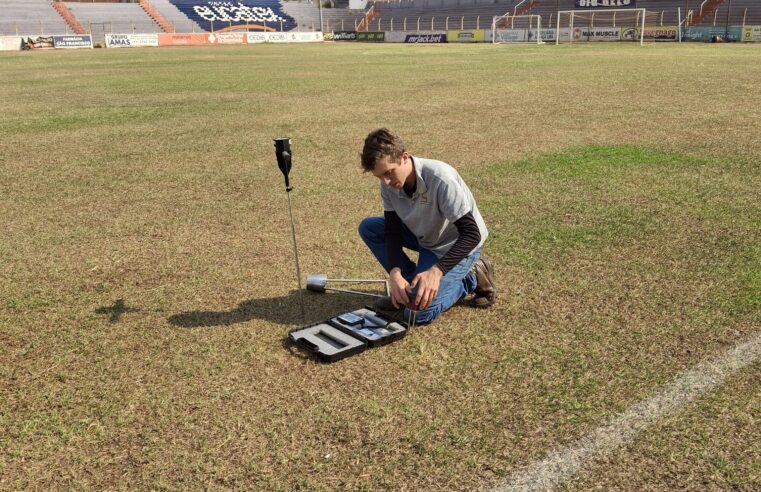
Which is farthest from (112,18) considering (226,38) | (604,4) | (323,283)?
(323,283)

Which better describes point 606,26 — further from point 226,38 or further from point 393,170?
point 393,170

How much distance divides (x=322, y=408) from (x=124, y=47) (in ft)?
197

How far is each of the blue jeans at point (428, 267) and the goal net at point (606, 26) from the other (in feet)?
163

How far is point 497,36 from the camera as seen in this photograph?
58500 millimetres

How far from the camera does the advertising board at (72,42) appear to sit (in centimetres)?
5444

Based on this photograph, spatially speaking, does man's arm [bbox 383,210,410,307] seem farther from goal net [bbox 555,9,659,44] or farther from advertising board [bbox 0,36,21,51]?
advertising board [bbox 0,36,21,51]

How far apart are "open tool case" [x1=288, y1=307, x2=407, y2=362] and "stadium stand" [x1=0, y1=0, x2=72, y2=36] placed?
6327 centimetres

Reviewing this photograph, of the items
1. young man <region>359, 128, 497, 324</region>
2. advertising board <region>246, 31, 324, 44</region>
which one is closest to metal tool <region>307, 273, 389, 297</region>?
young man <region>359, 128, 497, 324</region>

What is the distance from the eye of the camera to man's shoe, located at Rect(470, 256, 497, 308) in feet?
16.2

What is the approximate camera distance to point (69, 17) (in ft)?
210

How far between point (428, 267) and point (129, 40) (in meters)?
60.1

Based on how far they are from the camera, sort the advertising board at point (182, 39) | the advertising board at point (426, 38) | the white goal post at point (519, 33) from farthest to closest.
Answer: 1. the advertising board at point (426, 38)
2. the advertising board at point (182, 39)
3. the white goal post at point (519, 33)

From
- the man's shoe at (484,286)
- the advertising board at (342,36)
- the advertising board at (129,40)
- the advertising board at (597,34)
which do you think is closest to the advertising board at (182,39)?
the advertising board at (129,40)

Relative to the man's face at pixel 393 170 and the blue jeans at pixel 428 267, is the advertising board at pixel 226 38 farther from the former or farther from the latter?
the man's face at pixel 393 170
